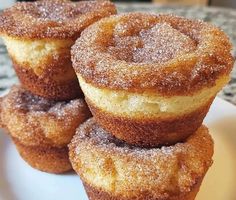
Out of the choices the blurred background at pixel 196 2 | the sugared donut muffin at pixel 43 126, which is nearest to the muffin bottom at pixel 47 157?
the sugared donut muffin at pixel 43 126

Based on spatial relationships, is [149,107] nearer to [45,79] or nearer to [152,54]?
[152,54]

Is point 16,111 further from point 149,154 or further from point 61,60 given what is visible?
point 149,154

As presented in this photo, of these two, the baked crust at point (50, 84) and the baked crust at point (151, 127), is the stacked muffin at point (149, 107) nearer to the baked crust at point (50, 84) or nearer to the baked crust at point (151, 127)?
the baked crust at point (151, 127)

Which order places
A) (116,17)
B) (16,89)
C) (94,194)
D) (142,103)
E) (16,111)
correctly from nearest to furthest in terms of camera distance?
(142,103) < (94,194) < (116,17) < (16,111) < (16,89)

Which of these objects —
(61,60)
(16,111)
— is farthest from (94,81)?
(16,111)

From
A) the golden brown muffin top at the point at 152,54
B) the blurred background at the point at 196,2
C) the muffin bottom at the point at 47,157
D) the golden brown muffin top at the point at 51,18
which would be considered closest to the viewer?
the golden brown muffin top at the point at 152,54

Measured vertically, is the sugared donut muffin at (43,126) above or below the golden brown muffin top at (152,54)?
below

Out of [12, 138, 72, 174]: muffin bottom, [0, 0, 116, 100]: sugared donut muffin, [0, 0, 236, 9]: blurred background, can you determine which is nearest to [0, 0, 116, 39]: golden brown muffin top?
[0, 0, 116, 100]: sugared donut muffin
